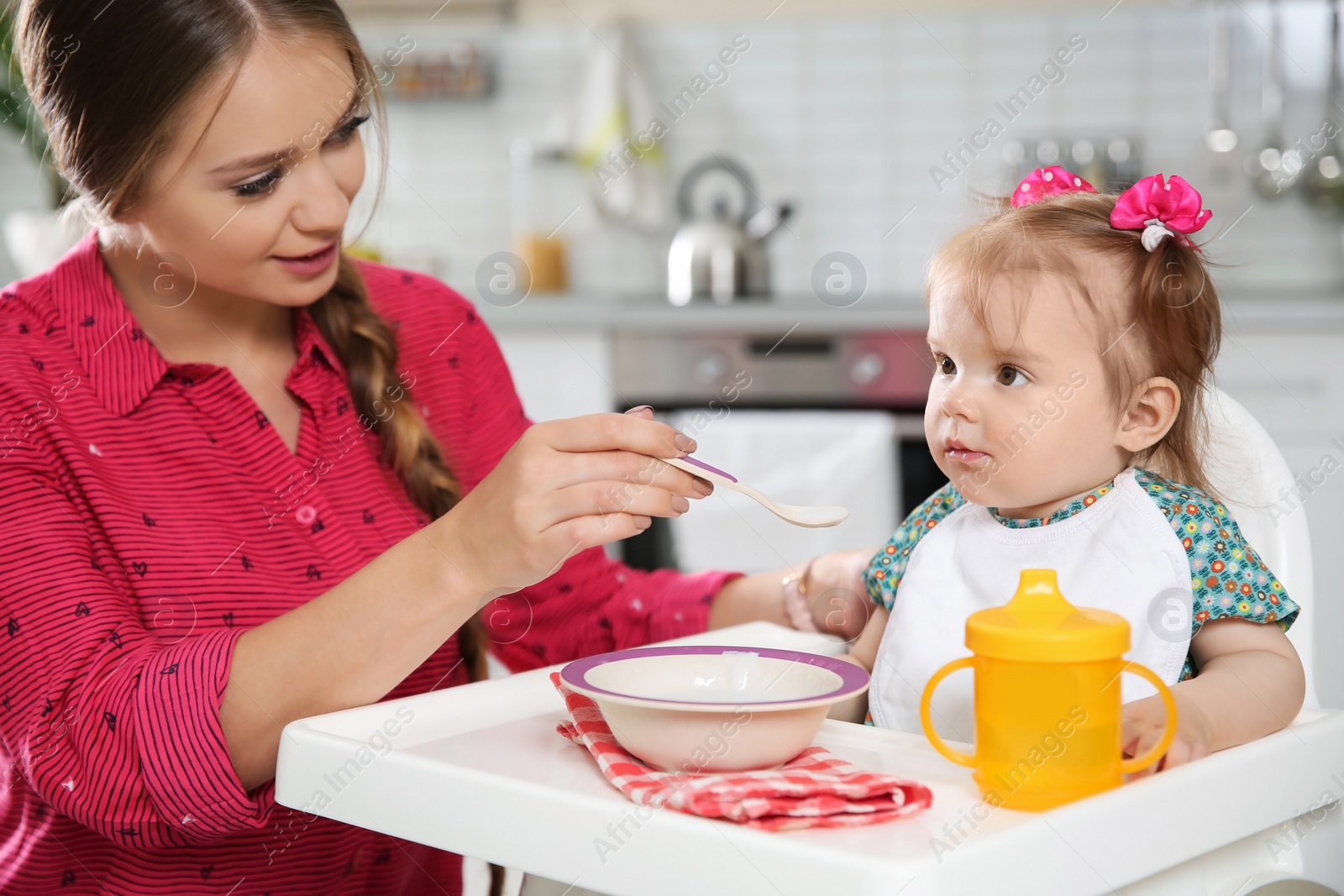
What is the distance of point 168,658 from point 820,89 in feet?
8.86

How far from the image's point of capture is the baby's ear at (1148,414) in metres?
0.93

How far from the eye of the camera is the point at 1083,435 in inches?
36.2

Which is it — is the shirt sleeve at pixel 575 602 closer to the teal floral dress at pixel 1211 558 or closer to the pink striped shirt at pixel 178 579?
the pink striped shirt at pixel 178 579

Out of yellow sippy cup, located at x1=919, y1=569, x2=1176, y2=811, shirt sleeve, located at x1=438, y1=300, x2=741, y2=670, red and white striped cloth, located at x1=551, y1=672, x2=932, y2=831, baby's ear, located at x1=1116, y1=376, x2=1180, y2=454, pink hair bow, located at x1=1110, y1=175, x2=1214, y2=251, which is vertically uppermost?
pink hair bow, located at x1=1110, y1=175, x2=1214, y2=251

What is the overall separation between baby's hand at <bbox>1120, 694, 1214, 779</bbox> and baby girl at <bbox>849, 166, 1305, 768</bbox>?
0.12 meters

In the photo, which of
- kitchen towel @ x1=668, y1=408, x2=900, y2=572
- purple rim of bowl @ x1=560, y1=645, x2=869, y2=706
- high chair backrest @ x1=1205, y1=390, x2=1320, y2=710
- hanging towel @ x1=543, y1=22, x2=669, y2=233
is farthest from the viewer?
hanging towel @ x1=543, y1=22, x2=669, y2=233

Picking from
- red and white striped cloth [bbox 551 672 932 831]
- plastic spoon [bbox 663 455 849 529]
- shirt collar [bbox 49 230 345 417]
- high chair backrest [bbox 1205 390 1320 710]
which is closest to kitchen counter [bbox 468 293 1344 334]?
high chair backrest [bbox 1205 390 1320 710]

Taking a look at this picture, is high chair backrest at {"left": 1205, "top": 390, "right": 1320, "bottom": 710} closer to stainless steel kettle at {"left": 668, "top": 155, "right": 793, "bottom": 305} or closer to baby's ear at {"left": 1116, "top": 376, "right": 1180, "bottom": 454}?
baby's ear at {"left": 1116, "top": 376, "right": 1180, "bottom": 454}

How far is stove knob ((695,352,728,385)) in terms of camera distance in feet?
9.02

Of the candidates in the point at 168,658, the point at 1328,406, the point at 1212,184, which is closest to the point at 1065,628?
the point at 168,658

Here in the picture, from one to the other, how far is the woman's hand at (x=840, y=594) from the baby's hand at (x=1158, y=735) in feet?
1.18

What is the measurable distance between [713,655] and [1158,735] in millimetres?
269

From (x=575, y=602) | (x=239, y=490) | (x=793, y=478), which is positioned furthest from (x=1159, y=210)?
(x=793, y=478)

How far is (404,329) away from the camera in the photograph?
1.38 meters
